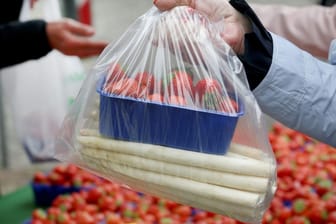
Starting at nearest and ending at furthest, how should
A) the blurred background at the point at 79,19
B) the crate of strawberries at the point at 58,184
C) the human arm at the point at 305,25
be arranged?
1. the human arm at the point at 305,25
2. the crate of strawberries at the point at 58,184
3. the blurred background at the point at 79,19

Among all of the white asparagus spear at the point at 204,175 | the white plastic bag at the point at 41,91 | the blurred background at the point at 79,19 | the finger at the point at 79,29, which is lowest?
the blurred background at the point at 79,19

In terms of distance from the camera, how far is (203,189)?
3.14ft

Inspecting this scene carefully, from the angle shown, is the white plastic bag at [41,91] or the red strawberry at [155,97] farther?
the white plastic bag at [41,91]

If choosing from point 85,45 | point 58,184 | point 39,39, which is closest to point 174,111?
point 85,45

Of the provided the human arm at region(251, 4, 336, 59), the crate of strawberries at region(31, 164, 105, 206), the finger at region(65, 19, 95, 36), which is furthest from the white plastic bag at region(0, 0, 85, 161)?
the human arm at region(251, 4, 336, 59)

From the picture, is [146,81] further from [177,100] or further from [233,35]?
[233,35]

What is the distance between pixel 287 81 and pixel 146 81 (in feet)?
0.82

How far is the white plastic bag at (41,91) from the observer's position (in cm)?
247

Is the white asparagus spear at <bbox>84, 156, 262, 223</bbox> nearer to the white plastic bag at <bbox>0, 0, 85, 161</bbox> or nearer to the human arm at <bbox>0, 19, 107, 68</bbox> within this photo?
the human arm at <bbox>0, 19, 107, 68</bbox>

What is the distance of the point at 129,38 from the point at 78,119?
0.57 ft

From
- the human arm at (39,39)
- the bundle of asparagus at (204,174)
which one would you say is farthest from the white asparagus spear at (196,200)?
the human arm at (39,39)

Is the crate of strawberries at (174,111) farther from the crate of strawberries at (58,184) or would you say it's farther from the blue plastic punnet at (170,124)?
the crate of strawberries at (58,184)

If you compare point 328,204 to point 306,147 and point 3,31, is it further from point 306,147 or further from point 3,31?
point 3,31

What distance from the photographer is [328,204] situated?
187 centimetres
